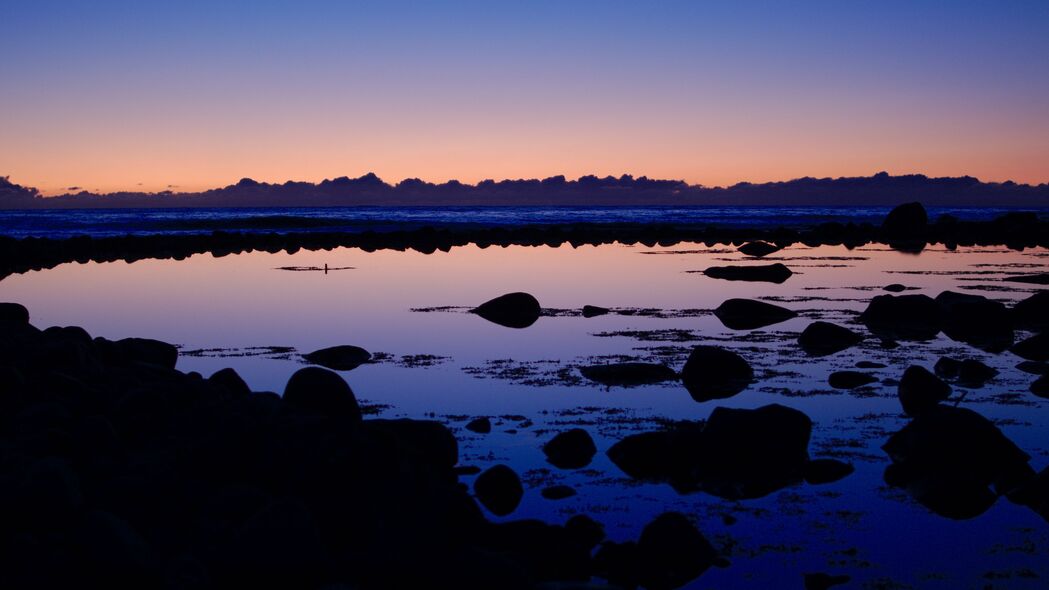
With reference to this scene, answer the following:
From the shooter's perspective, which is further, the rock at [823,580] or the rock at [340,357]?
the rock at [340,357]

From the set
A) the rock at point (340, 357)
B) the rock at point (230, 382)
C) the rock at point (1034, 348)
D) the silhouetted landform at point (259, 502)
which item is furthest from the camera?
the rock at point (1034, 348)

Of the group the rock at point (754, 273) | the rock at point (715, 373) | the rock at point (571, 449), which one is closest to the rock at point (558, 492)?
the rock at point (571, 449)

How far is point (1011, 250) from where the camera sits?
36.9 m

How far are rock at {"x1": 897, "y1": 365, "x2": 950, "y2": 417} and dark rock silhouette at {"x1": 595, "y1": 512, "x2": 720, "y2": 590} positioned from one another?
4.79 m

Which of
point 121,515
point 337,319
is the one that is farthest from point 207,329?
point 121,515

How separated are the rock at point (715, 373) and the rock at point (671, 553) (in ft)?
14.8

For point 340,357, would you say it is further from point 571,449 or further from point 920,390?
point 920,390

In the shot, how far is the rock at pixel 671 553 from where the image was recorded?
5.83 metres

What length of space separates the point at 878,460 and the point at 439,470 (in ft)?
12.4

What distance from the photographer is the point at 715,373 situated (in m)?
11.0

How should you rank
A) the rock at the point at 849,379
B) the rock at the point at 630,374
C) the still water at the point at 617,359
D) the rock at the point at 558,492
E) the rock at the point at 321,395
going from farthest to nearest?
the rock at the point at 630,374 < the rock at the point at 849,379 < the rock at the point at 321,395 < the rock at the point at 558,492 < the still water at the point at 617,359

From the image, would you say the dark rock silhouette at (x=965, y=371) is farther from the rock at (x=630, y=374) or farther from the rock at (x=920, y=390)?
the rock at (x=630, y=374)

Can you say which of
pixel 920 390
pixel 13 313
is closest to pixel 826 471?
pixel 920 390

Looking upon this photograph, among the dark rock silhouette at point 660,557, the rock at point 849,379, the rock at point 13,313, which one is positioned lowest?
the dark rock silhouette at point 660,557
